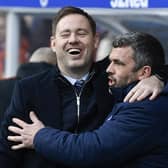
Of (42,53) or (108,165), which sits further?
(42,53)

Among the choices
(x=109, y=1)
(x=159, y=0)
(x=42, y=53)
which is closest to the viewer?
(x=159, y=0)

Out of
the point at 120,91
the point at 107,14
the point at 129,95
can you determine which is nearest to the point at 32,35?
the point at 107,14

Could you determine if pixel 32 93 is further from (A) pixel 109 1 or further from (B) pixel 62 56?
(A) pixel 109 1

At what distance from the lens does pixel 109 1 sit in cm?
410

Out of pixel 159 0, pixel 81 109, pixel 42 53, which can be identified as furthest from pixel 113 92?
pixel 42 53

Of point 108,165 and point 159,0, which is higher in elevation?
point 159,0

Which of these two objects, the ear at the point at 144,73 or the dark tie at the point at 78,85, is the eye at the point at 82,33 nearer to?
the dark tie at the point at 78,85

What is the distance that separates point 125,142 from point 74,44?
1.99 ft

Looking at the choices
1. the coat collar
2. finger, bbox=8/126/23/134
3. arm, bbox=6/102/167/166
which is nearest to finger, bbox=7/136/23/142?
finger, bbox=8/126/23/134

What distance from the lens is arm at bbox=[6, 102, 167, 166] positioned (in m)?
2.83

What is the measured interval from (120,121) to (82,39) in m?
0.55

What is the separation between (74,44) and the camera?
321 cm

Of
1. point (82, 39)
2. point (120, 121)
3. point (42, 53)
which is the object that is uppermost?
point (82, 39)

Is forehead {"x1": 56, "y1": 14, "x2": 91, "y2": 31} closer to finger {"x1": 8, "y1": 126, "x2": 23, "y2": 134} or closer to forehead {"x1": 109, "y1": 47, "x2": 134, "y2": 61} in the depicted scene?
forehead {"x1": 109, "y1": 47, "x2": 134, "y2": 61}
